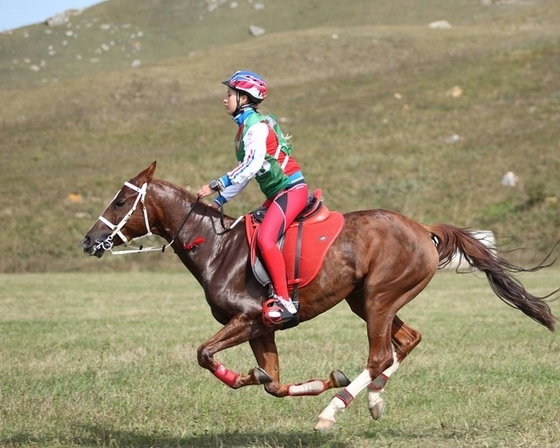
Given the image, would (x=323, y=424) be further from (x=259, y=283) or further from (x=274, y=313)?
(x=259, y=283)

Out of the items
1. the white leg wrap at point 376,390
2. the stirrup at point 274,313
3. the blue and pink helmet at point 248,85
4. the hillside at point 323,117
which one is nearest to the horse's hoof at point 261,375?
Answer: the stirrup at point 274,313

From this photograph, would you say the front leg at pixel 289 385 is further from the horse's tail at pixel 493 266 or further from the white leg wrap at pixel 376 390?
the horse's tail at pixel 493 266

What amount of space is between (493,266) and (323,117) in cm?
4591

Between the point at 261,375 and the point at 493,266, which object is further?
the point at 493,266

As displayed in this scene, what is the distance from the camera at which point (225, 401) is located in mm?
9414

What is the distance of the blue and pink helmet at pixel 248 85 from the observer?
7984 mm

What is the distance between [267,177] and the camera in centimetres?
812

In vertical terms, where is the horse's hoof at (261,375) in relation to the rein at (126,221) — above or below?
below

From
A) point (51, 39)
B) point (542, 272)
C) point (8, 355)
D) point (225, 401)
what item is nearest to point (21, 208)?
point (542, 272)

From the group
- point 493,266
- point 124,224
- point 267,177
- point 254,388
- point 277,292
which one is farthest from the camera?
point 254,388

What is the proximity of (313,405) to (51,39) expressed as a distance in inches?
3204

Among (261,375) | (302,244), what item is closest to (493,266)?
(302,244)

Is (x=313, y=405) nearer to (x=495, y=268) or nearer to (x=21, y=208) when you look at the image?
(x=495, y=268)

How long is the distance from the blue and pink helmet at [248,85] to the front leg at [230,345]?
193cm
